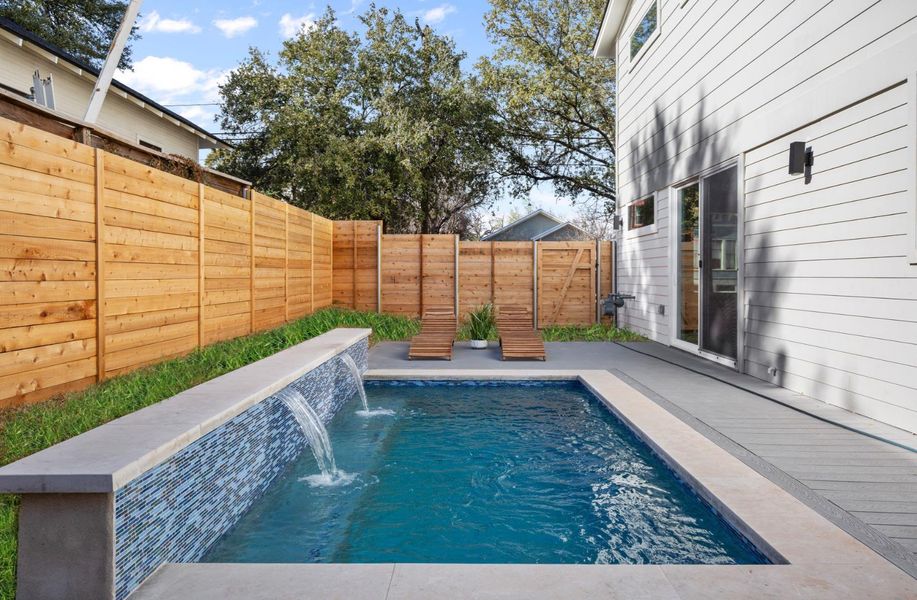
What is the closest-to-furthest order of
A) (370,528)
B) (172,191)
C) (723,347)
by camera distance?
(370,528)
(172,191)
(723,347)

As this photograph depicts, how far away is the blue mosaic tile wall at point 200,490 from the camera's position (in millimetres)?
2124

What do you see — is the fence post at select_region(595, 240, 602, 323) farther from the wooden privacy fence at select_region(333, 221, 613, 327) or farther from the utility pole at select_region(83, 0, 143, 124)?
the utility pole at select_region(83, 0, 143, 124)

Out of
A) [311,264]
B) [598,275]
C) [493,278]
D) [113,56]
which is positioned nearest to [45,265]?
[113,56]

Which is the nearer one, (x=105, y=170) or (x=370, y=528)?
(x=370, y=528)

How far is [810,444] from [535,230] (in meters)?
29.8

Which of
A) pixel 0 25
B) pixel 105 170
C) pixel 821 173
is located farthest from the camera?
pixel 0 25

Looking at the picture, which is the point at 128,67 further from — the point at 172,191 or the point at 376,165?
the point at 172,191

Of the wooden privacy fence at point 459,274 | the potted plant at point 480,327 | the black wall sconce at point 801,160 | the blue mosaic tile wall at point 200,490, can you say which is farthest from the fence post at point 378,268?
the black wall sconce at point 801,160

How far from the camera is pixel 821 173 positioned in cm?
490

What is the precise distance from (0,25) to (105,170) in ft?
20.0

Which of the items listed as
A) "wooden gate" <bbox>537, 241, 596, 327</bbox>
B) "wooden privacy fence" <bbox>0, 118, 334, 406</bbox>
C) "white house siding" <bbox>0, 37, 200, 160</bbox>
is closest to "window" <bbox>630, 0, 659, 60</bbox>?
"wooden gate" <bbox>537, 241, 596, 327</bbox>

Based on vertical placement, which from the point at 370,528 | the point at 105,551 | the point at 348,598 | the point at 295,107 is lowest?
the point at 370,528

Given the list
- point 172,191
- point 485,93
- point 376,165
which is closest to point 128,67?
point 376,165

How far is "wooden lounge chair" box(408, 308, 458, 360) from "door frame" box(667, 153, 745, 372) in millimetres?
3055
